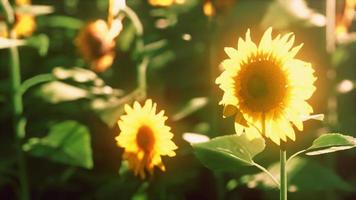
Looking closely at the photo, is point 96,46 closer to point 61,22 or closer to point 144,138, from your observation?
point 61,22

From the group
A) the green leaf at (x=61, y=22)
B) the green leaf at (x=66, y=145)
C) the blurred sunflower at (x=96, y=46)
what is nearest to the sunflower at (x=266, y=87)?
the green leaf at (x=66, y=145)

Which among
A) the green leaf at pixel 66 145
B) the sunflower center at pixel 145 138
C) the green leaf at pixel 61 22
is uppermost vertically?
the green leaf at pixel 61 22

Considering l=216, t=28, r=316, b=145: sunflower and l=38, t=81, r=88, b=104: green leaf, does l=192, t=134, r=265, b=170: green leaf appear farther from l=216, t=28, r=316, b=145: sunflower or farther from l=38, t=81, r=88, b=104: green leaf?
l=38, t=81, r=88, b=104: green leaf

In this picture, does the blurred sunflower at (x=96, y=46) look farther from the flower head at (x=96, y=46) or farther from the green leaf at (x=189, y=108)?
the green leaf at (x=189, y=108)

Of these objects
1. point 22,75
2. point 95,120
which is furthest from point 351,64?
point 22,75

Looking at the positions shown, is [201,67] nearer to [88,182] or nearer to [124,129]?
[88,182]

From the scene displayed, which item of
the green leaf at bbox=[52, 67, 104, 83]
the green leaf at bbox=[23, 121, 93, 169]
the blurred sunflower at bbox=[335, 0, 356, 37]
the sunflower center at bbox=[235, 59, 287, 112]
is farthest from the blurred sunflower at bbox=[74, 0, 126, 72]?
the sunflower center at bbox=[235, 59, 287, 112]

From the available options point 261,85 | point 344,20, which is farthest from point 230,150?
point 344,20
